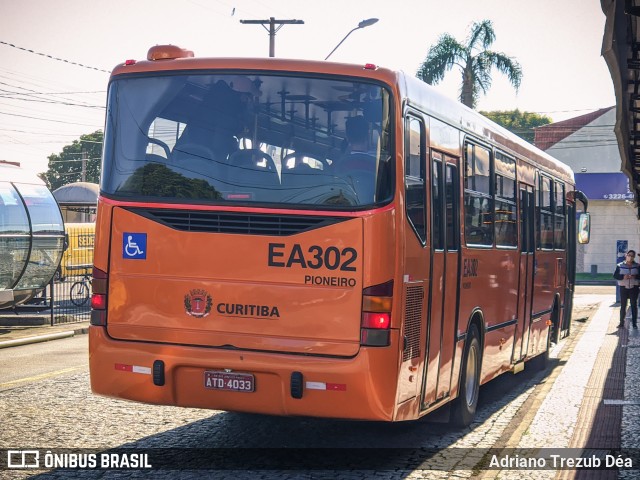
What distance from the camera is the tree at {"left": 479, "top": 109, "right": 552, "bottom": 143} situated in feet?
277

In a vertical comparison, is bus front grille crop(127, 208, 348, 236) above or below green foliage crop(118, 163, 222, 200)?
below

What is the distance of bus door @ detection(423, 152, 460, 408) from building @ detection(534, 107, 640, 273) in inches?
1959

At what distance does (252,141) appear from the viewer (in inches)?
309

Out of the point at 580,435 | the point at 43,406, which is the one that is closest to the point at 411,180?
the point at 580,435

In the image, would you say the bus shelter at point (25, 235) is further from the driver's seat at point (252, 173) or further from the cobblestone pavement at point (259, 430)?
the driver's seat at point (252, 173)

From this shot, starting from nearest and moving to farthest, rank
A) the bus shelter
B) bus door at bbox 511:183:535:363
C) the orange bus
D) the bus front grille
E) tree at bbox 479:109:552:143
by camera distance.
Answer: the orange bus, the bus front grille, bus door at bbox 511:183:535:363, the bus shelter, tree at bbox 479:109:552:143

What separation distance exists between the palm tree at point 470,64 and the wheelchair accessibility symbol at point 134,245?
35.2m

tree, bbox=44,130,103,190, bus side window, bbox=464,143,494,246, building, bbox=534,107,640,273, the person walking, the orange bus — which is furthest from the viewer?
tree, bbox=44,130,103,190

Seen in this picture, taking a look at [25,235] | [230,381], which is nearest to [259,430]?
[230,381]

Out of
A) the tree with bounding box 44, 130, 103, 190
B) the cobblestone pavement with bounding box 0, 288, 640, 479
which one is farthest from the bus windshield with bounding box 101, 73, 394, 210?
the tree with bounding box 44, 130, 103, 190

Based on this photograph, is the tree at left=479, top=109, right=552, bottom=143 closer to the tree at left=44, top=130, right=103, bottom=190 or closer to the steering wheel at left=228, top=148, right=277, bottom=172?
the tree at left=44, top=130, right=103, bottom=190

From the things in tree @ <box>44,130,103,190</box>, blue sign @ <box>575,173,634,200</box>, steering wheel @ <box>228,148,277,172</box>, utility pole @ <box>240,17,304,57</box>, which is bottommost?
steering wheel @ <box>228,148,277,172</box>

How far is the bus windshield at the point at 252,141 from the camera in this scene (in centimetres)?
768

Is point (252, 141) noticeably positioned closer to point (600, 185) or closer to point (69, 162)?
point (600, 185)
